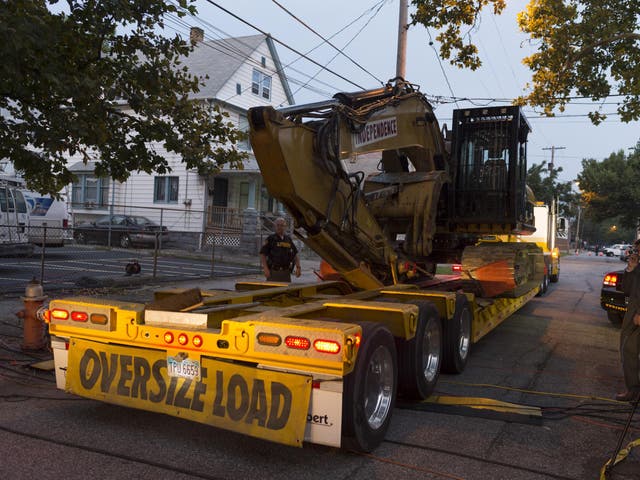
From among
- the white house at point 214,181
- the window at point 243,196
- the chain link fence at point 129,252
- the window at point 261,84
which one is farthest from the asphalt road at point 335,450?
the window at point 261,84

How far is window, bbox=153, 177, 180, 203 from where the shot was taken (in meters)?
26.6

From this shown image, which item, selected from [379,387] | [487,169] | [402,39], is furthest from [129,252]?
[379,387]

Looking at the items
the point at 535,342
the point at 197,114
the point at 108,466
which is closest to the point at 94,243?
the point at 197,114

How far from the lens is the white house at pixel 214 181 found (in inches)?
1002

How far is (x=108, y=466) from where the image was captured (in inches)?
140

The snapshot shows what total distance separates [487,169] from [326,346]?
5.78 m

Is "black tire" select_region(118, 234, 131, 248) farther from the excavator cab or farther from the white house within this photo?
the excavator cab

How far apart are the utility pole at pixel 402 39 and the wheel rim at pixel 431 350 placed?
10674mm

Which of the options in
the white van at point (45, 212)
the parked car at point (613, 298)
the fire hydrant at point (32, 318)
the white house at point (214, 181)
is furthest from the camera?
the white house at point (214, 181)

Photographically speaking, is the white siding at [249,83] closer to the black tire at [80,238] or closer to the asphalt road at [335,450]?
the black tire at [80,238]

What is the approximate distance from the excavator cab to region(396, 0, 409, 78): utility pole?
22.2 feet

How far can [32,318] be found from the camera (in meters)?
6.32

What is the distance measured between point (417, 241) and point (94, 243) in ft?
54.5

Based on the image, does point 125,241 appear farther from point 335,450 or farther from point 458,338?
point 335,450
